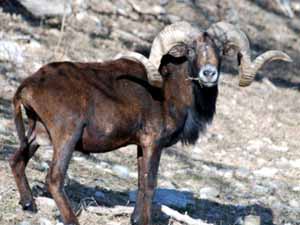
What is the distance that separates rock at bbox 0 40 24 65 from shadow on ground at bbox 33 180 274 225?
630 centimetres

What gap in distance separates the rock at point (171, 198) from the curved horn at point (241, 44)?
1.89 meters

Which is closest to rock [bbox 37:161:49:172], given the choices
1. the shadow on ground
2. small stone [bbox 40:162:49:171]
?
small stone [bbox 40:162:49:171]

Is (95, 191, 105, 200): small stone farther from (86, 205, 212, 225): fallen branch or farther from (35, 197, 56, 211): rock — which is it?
(35, 197, 56, 211): rock

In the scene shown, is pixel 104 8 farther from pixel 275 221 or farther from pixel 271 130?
pixel 275 221

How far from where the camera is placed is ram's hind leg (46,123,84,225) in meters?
9.90

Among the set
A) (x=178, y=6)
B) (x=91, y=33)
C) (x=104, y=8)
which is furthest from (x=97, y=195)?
(x=178, y=6)

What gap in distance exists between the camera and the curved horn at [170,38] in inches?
453

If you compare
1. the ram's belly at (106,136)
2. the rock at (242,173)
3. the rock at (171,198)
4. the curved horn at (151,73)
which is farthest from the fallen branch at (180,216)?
the rock at (242,173)

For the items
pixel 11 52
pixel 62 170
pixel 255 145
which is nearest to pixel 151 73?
pixel 62 170

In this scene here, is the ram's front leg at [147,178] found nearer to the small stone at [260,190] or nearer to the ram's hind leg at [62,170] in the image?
the ram's hind leg at [62,170]

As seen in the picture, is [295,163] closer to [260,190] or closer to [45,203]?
[260,190]

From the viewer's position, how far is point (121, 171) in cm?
1403

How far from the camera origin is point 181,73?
11641 mm

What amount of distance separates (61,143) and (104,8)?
15.4 m
